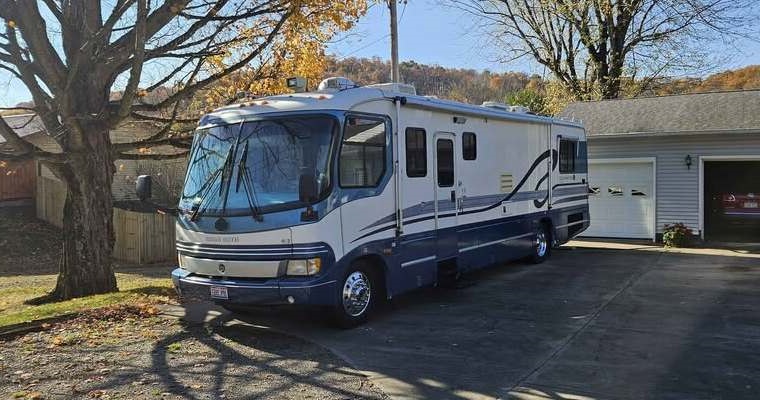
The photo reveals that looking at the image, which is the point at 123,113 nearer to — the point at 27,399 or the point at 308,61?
the point at 308,61

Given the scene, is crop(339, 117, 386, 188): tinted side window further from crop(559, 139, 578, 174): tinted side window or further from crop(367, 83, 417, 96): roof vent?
crop(559, 139, 578, 174): tinted side window

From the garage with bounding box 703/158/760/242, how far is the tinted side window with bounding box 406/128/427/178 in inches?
407

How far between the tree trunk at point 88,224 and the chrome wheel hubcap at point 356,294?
5217 millimetres

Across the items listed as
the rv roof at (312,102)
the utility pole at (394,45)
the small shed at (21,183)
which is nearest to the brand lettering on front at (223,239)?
the rv roof at (312,102)

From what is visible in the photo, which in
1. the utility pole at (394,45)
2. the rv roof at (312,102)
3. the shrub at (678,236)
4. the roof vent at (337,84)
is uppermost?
the utility pole at (394,45)

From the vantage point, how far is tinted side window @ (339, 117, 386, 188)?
295 inches

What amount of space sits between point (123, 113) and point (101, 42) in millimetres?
1386

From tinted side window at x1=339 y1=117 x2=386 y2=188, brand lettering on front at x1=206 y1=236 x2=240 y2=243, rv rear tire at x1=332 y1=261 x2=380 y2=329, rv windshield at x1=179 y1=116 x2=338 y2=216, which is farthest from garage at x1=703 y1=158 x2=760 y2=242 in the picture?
brand lettering on front at x1=206 y1=236 x2=240 y2=243

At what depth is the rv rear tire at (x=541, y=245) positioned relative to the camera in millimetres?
12672

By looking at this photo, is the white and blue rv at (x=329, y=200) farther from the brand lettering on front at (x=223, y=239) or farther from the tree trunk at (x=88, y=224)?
the tree trunk at (x=88, y=224)

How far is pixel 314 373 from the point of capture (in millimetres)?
6027

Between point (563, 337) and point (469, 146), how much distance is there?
12.6 ft

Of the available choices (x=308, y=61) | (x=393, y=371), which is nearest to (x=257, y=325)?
(x=393, y=371)

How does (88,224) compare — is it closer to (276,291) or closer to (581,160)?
(276,291)
